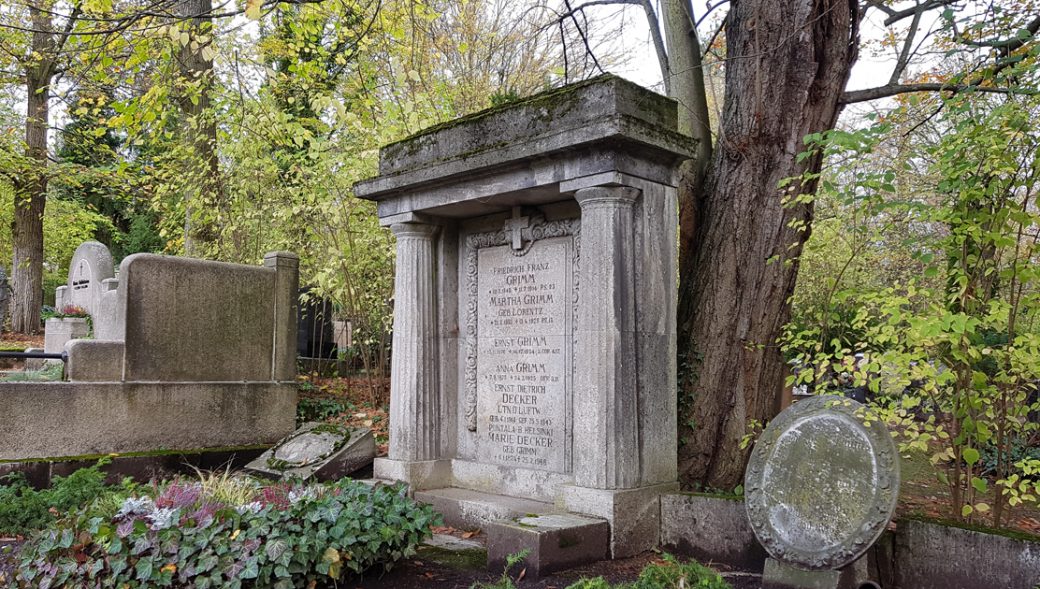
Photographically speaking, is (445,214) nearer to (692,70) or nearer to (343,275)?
(692,70)

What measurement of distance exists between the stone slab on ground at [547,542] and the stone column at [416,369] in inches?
71.1

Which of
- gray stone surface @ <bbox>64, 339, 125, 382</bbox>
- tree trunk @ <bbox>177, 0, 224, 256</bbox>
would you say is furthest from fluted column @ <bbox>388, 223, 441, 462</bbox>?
tree trunk @ <bbox>177, 0, 224, 256</bbox>

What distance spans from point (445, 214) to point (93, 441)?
3991mm

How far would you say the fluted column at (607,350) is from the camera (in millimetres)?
5293

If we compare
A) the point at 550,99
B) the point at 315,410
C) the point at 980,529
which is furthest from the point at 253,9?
the point at 315,410

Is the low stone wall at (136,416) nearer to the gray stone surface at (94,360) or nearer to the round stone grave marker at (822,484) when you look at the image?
the gray stone surface at (94,360)

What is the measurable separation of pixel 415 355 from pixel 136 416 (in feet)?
10.2

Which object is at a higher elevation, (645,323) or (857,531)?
(645,323)

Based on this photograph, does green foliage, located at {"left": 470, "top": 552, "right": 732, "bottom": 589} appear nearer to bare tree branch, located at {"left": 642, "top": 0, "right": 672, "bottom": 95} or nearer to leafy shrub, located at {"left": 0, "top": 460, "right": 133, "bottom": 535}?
leafy shrub, located at {"left": 0, "top": 460, "right": 133, "bottom": 535}

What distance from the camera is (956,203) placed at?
15.2 ft

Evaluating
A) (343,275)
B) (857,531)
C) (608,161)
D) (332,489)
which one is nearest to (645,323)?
(608,161)

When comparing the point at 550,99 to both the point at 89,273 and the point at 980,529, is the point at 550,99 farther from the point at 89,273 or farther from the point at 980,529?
the point at 89,273

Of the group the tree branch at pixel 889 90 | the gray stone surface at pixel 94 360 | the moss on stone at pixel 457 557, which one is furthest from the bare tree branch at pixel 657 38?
the gray stone surface at pixel 94 360

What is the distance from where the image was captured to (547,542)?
4816 mm
